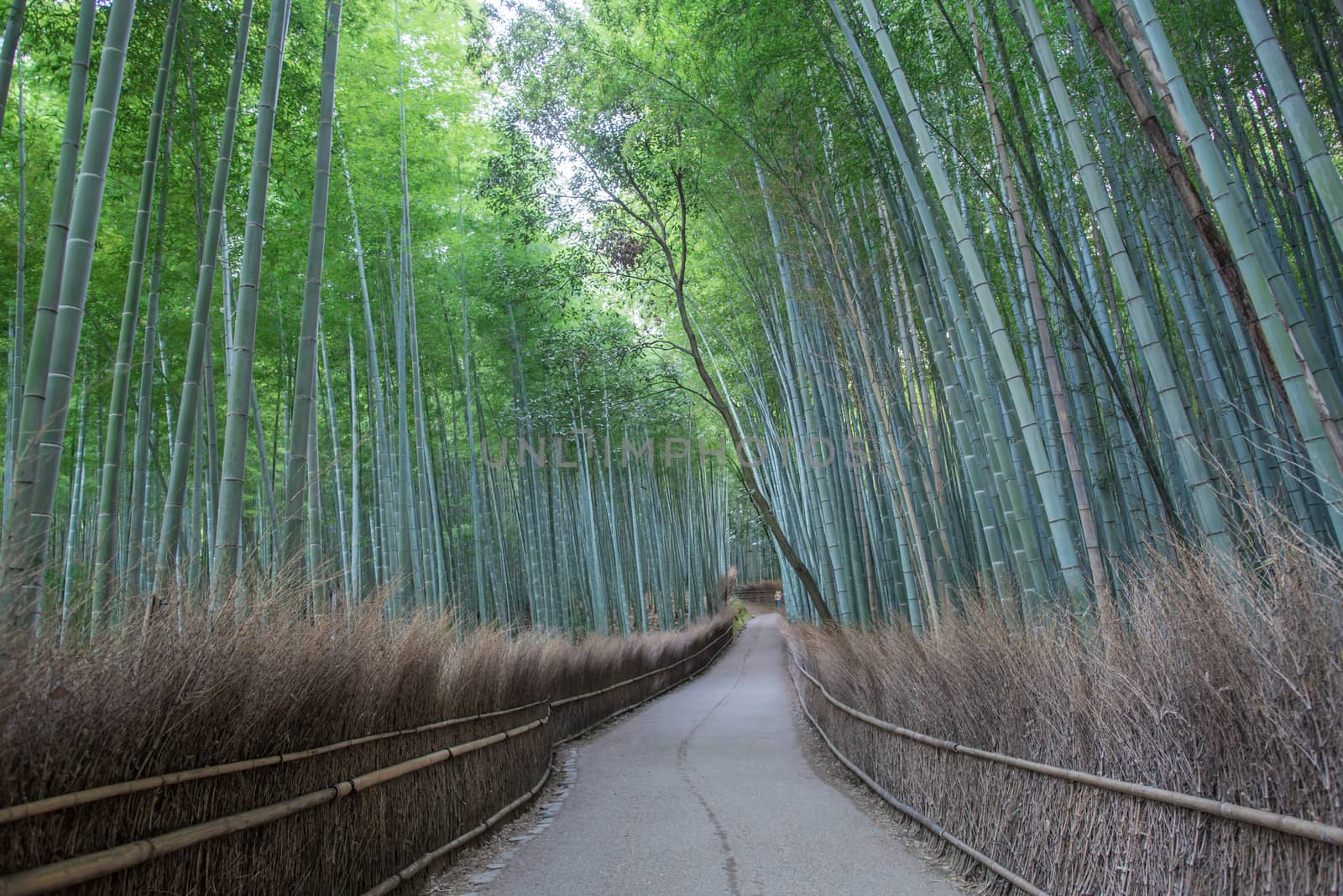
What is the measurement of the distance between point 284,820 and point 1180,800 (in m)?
2.10

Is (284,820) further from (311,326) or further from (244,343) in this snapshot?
(311,326)

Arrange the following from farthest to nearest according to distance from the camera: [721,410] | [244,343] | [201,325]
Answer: [721,410] → [201,325] → [244,343]

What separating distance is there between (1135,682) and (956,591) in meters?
3.26

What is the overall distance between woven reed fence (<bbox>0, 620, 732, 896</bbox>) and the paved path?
1.20ft

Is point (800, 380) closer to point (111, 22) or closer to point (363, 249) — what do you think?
point (363, 249)

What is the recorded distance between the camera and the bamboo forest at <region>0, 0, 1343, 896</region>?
1819mm

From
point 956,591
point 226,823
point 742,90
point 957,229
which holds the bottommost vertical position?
point 226,823

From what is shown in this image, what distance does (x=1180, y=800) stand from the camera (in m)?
1.83

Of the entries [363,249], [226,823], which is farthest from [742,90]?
[226,823]

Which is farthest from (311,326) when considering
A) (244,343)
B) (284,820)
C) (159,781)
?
(159,781)

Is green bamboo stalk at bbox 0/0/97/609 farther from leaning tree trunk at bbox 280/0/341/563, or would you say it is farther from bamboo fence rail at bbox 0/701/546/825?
leaning tree trunk at bbox 280/0/341/563

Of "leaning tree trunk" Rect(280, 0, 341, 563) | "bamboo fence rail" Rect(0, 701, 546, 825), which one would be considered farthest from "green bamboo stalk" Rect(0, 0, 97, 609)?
"leaning tree trunk" Rect(280, 0, 341, 563)

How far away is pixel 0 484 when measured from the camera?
5766 mm

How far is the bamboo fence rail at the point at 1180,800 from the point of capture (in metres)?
1.44
